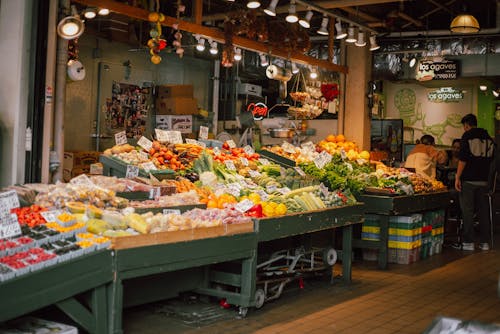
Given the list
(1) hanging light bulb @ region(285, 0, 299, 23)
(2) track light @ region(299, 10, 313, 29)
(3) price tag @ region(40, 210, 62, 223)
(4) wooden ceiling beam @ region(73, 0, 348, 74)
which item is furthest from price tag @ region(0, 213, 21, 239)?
(2) track light @ region(299, 10, 313, 29)

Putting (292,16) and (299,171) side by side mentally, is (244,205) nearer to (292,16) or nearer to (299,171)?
(299,171)

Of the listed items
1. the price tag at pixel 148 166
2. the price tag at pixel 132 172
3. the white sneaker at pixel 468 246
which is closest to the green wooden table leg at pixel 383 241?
the white sneaker at pixel 468 246

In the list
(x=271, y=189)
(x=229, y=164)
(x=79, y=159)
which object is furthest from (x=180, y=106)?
(x=271, y=189)

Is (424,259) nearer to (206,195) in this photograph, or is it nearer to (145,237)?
(206,195)

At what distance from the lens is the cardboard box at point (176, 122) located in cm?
1130

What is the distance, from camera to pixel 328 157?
32.7 feet

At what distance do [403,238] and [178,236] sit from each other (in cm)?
526

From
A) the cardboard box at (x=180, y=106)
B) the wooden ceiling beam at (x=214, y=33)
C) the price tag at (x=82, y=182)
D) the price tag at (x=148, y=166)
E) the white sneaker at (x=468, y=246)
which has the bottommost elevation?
the white sneaker at (x=468, y=246)

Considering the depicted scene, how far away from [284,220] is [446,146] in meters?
13.0

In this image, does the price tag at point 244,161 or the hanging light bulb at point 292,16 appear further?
the hanging light bulb at point 292,16

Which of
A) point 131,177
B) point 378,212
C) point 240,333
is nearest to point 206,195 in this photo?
point 131,177

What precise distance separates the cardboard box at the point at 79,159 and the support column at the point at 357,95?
5467mm

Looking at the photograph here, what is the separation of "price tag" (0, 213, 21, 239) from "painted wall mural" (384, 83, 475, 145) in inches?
602

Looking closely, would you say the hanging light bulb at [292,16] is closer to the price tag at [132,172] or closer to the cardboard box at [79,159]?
the price tag at [132,172]
